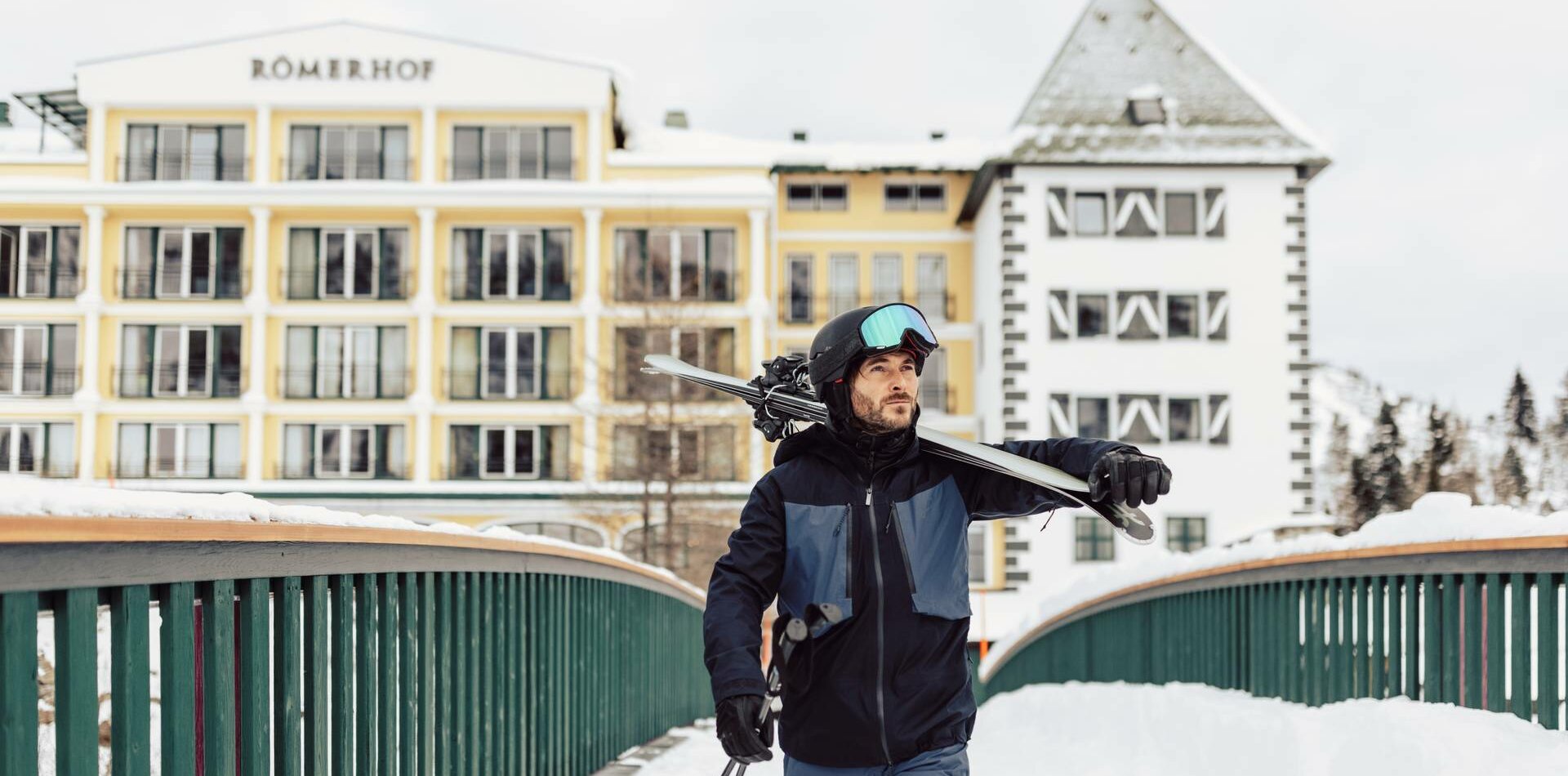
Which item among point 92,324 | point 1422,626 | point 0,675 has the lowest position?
point 1422,626

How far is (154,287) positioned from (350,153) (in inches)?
255

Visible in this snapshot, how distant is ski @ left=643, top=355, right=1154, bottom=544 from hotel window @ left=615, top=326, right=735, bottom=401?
30089 mm

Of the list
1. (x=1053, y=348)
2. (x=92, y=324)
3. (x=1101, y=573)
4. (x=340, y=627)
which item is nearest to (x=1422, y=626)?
(x=340, y=627)

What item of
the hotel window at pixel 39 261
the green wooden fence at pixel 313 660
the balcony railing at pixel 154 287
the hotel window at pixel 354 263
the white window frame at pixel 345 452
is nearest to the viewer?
the green wooden fence at pixel 313 660

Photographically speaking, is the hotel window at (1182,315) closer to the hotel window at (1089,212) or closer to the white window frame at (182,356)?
the hotel window at (1089,212)

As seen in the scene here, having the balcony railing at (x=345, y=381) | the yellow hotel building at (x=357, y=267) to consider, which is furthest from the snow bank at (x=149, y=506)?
the balcony railing at (x=345, y=381)

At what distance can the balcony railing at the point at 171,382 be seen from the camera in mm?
40875

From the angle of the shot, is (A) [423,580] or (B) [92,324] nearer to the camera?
(A) [423,580]

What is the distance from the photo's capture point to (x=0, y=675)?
101 inches

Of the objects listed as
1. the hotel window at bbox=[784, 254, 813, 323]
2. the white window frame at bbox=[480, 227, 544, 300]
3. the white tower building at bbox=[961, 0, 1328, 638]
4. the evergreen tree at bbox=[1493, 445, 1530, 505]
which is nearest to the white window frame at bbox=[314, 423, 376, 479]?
the white window frame at bbox=[480, 227, 544, 300]

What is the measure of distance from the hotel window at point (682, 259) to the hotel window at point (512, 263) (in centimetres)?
165

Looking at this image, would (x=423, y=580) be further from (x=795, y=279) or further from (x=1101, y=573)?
(x=795, y=279)

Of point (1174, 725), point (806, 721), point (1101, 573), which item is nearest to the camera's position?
point (806, 721)

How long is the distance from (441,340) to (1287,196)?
74.7 feet
